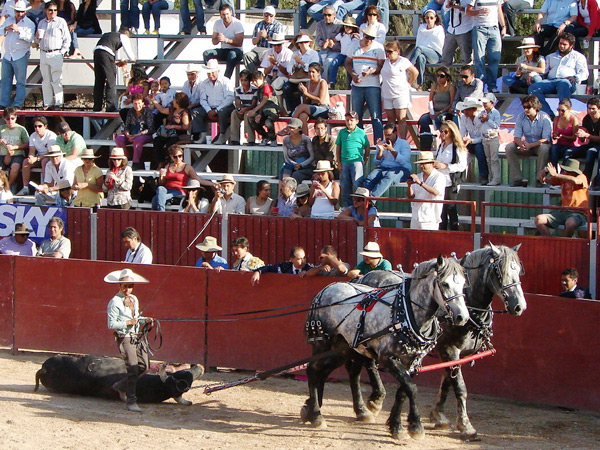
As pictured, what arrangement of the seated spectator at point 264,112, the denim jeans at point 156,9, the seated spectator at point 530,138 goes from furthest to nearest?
the denim jeans at point 156,9 → the seated spectator at point 264,112 → the seated spectator at point 530,138

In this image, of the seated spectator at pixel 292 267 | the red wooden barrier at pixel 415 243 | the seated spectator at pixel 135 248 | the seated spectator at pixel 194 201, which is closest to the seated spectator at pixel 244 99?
the seated spectator at pixel 194 201

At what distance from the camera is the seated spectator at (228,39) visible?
19.1 meters

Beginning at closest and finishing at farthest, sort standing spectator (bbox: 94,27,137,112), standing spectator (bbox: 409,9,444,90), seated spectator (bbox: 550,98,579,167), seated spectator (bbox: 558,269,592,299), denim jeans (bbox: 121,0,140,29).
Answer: seated spectator (bbox: 558,269,592,299) → seated spectator (bbox: 550,98,579,167) → standing spectator (bbox: 409,9,444,90) → standing spectator (bbox: 94,27,137,112) → denim jeans (bbox: 121,0,140,29)

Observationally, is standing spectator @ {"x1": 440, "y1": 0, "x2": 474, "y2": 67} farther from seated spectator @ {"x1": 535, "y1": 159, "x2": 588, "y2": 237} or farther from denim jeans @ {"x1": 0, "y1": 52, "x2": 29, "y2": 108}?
denim jeans @ {"x1": 0, "y1": 52, "x2": 29, "y2": 108}

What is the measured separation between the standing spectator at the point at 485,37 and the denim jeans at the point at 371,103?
1716 mm

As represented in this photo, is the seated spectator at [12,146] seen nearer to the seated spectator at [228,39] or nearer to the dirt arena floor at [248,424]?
the seated spectator at [228,39]

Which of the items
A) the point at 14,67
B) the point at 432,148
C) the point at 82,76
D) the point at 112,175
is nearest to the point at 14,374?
the point at 112,175

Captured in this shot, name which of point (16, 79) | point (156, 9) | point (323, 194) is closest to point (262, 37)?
point (156, 9)

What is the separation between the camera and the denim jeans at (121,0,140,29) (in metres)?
21.9

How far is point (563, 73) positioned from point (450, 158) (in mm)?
2717

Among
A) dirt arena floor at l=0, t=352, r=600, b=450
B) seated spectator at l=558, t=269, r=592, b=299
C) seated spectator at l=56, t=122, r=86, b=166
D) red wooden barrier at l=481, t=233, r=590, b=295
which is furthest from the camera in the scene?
seated spectator at l=56, t=122, r=86, b=166

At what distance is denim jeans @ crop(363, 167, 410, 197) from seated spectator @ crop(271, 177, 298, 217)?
1.11 metres

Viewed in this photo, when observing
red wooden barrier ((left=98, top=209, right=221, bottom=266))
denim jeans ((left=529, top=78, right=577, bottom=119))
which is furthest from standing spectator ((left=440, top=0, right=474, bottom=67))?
red wooden barrier ((left=98, top=209, right=221, bottom=266))

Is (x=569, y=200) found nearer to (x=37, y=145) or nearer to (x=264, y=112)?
(x=264, y=112)
